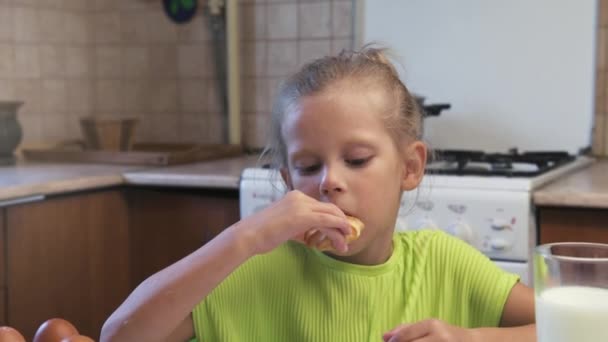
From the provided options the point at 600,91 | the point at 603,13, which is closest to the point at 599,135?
the point at 600,91

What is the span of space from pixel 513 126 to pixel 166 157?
3.30 ft

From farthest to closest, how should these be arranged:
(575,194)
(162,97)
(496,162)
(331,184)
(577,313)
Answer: (162,97) → (496,162) → (575,194) → (331,184) → (577,313)

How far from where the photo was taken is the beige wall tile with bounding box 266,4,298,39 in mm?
2600

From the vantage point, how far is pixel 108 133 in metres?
2.56

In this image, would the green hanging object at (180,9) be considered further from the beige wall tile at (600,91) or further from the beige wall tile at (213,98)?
the beige wall tile at (600,91)

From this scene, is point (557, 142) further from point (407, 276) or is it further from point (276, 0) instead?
point (407, 276)

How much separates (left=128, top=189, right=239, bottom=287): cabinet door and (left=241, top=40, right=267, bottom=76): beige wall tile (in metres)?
0.69

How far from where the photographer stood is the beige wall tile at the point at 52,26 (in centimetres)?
266

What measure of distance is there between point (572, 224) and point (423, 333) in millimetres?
955

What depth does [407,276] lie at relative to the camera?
1.16m

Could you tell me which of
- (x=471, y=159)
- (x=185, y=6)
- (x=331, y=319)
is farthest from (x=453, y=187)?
(x=185, y=6)

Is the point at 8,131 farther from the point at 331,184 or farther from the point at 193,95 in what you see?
the point at 331,184

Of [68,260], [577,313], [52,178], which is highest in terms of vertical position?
[577,313]

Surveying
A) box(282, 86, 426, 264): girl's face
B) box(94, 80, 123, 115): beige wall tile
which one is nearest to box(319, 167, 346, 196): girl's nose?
box(282, 86, 426, 264): girl's face
